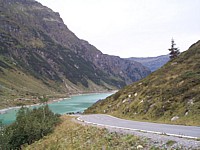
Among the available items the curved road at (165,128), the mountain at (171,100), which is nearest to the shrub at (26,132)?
the curved road at (165,128)

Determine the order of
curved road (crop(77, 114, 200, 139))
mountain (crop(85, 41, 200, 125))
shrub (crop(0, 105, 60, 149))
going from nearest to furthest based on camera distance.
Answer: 1. curved road (crop(77, 114, 200, 139))
2. mountain (crop(85, 41, 200, 125))
3. shrub (crop(0, 105, 60, 149))

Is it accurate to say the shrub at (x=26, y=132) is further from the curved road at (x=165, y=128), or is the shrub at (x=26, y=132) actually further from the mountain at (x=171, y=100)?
the mountain at (x=171, y=100)

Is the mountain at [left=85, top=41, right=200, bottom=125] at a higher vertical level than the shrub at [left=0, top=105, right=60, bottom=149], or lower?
higher

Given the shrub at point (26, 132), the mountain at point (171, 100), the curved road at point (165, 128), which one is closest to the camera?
the curved road at point (165, 128)

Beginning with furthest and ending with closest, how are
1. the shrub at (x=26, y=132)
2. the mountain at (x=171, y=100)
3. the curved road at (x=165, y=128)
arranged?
1. the shrub at (x=26, y=132)
2. the mountain at (x=171, y=100)
3. the curved road at (x=165, y=128)

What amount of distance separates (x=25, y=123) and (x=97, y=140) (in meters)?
24.1

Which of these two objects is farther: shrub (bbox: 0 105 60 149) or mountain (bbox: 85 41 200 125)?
shrub (bbox: 0 105 60 149)

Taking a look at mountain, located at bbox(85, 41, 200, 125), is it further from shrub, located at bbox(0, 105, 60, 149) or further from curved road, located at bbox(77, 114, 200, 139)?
shrub, located at bbox(0, 105, 60, 149)

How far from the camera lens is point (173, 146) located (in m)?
16.2

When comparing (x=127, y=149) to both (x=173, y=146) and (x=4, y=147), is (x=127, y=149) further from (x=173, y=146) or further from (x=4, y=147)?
(x=4, y=147)

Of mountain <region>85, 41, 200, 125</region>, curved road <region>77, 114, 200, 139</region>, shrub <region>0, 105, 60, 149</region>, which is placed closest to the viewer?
curved road <region>77, 114, 200, 139</region>

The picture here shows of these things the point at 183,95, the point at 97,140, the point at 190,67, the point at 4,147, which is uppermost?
the point at 190,67

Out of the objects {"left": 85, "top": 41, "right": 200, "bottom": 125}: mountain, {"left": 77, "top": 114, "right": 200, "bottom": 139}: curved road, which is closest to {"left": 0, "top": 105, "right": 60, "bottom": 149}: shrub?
{"left": 77, "top": 114, "right": 200, "bottom": 139}: curved road

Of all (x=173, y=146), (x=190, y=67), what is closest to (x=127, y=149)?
(x=173, y=146)
